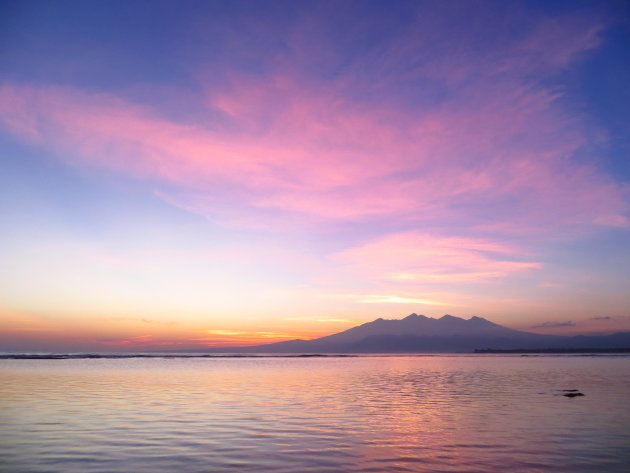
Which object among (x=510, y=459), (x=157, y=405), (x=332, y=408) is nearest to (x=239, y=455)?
(x=510, y=459)

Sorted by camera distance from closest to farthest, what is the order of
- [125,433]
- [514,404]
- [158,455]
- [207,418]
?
1. [158,455]
2. [125,433]
3. [207,418]
4. [514,404]

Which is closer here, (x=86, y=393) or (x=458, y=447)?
(x=458, y=447)

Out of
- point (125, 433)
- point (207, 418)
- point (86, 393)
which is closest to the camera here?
point (125, 433)

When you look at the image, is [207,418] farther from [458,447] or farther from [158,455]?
[458,447]

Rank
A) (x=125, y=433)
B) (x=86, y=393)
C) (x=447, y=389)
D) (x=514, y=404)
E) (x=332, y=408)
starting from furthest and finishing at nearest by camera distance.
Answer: (x=447, y=389) → (x=86, y=393) → (x=514, y=404) → (x=332, y=408) → (x=125, y=433)

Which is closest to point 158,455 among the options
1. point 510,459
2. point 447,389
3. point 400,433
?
point 400,433

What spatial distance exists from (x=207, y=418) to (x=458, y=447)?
44.5 feet

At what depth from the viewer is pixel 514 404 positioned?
32.4m

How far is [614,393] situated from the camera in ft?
131

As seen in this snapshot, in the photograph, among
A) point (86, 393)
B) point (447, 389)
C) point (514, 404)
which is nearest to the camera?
point (514, 404)

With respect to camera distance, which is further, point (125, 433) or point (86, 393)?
point (86, 393)

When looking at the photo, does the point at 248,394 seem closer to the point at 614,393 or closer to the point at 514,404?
the point at 514,404

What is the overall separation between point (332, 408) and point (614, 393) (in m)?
25.9

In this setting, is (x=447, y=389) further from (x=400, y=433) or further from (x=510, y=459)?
(x=510, y=459)
